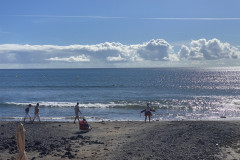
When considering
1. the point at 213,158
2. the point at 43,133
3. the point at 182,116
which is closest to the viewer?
the point at 213,158

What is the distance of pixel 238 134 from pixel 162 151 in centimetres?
535

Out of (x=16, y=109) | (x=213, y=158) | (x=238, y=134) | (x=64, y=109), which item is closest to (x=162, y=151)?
(x=213, y=158)

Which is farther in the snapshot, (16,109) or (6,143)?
(16,109)

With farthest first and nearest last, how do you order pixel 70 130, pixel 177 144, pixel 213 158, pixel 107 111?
pixel 107 111, pixel 70 130, pixel 177 144, pixel 213 158

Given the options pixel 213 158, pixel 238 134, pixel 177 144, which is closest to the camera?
pixel 213 158

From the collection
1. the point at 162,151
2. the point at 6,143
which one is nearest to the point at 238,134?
the point at 162,151

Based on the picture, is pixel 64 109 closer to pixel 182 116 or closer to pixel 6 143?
pixel 182 116

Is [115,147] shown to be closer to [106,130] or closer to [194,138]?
[194,138]

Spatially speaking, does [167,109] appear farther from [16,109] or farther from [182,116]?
→ [16,109]

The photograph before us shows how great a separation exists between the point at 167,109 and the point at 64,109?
42.8 ft

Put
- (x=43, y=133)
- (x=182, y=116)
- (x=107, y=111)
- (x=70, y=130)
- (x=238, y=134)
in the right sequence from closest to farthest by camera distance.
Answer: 1. (x=238, y=134)
2. (x=43, y=133)
3. (x=70, y=130)
4. (x=182, y=116)
5. (x=107, y=111)

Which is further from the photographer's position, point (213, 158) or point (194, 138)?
point (194, 138)

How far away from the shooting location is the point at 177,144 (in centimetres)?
1339

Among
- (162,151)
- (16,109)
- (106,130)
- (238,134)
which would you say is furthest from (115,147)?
(16,109)
